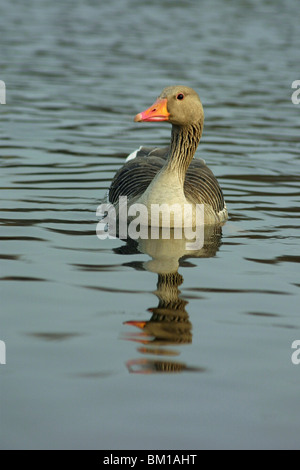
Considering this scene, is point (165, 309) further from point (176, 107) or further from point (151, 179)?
point (151, 179)

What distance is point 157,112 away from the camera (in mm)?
9117

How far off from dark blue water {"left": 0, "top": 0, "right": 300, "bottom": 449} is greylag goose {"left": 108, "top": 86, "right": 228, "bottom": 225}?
16.8 inches

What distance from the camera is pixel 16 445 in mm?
4637

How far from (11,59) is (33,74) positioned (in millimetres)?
2094

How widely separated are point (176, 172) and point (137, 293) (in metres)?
2.75

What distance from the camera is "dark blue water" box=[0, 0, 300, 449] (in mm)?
4969

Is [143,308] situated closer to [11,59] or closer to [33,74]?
[33,74]

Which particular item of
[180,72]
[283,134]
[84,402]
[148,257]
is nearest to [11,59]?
[180,72]

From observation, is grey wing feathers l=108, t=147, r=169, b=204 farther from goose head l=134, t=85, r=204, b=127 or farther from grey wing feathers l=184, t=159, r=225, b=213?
goose head l=134, t=85, r=204, b=127

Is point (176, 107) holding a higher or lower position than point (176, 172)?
higher

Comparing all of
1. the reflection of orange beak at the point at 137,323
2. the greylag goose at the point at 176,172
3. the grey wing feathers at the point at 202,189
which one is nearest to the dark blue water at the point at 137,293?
the reflection of orange beak at the point at 137,323

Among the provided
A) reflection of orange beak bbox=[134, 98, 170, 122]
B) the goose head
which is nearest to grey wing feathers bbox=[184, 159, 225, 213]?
the goose head

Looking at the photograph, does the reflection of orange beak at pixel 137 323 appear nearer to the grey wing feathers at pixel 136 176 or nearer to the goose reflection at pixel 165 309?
the goose reflection at pixel 165 309

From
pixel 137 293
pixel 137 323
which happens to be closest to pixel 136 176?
pixel 137 293
